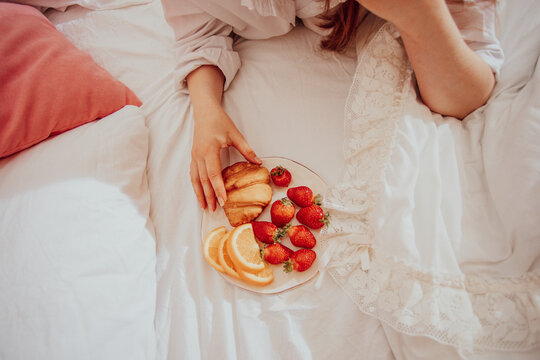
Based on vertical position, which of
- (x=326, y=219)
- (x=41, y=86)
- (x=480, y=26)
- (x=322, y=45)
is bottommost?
(x=326, y=219)

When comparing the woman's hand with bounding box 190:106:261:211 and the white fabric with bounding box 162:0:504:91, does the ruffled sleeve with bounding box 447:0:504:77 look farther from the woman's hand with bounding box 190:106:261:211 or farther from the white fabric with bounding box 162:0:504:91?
the woman's hand with bounding box 190:106:261:211

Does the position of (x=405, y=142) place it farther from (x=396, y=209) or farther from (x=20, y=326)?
(x=20, y=326)

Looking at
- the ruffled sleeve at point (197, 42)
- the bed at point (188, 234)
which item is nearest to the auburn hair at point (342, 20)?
the bed at point (188, 234)

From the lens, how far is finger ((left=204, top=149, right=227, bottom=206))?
2.33ft

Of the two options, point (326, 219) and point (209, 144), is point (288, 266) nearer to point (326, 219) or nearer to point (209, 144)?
point (326, 219)

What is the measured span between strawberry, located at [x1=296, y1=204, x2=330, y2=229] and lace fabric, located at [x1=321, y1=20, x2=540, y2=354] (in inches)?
1.0

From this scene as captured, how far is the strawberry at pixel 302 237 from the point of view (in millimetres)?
659

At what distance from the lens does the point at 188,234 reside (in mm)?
716

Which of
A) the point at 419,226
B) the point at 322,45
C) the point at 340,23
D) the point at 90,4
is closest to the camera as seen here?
the point at 419,226

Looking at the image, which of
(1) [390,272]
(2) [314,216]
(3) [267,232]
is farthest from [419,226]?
(3) [267,232]

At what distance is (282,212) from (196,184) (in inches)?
9.5

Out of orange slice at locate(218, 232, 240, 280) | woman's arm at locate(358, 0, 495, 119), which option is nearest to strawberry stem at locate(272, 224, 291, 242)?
A: orange slice at locate(218, 232, 240, 280)

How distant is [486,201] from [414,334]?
31cm

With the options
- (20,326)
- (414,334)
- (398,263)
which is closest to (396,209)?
(398,263)
